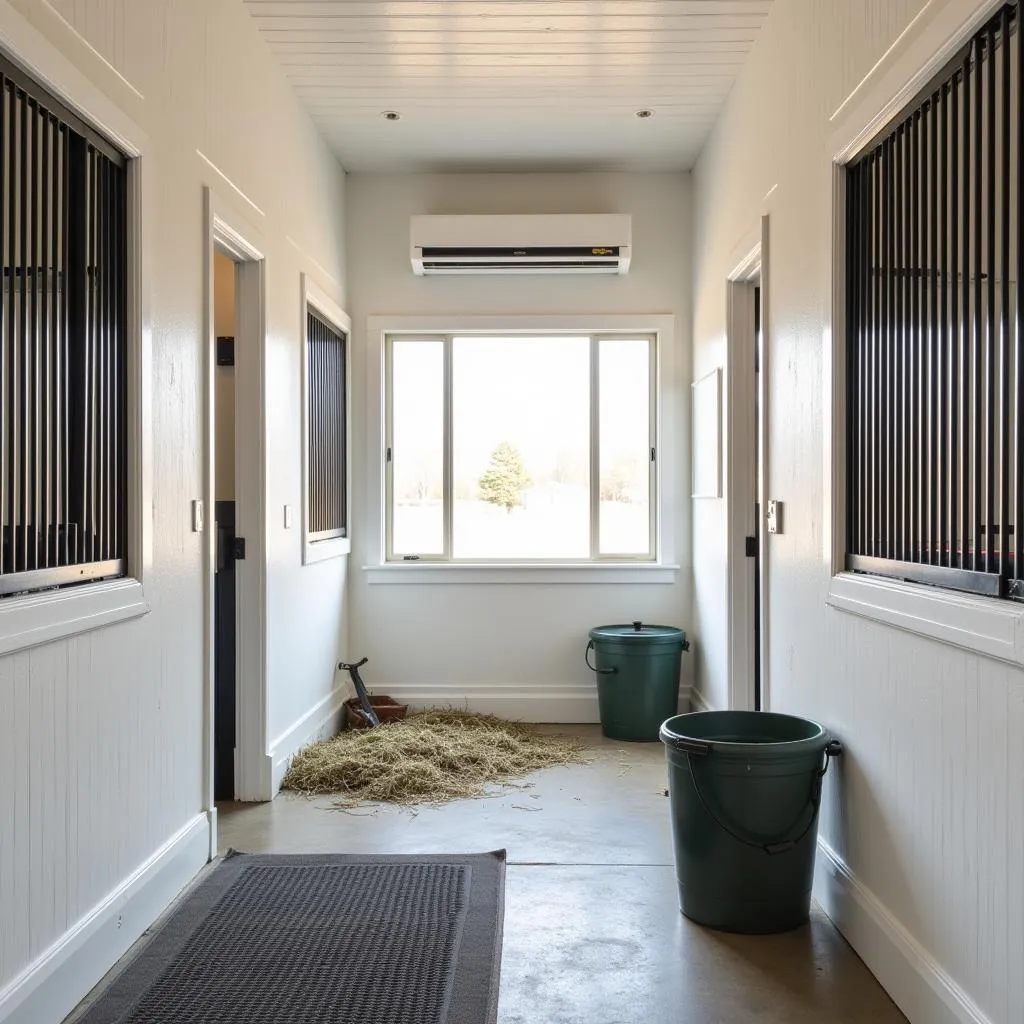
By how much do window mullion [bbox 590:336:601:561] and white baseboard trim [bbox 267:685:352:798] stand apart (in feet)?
5.20

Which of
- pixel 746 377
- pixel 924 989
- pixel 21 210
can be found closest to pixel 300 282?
pixel 746 377

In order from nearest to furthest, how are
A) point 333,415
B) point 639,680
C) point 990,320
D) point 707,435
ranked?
point 990,320 < point 707,435 < point 639,680 < point 333,415

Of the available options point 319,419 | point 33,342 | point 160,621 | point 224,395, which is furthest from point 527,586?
point 33,342

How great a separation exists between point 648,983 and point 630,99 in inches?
145

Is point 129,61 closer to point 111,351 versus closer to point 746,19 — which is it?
point 111,351

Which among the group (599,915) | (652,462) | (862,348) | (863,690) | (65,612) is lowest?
(599,915)

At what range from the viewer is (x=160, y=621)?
2900 mm

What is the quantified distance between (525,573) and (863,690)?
2.95m

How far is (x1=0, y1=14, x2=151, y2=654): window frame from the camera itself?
6.96 ft

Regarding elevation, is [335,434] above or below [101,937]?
above

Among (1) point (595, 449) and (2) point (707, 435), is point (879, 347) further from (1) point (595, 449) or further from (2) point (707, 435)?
(1) point (595, 449)

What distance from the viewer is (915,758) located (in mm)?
2293

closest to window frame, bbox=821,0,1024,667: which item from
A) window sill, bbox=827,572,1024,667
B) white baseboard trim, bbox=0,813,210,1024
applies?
window sill, bbox=827,572,1024,667

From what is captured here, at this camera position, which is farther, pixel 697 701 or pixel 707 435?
pixel 697 701
